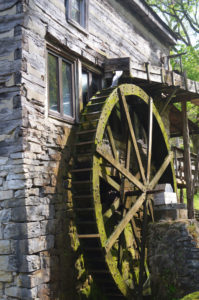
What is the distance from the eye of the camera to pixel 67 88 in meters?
6.43

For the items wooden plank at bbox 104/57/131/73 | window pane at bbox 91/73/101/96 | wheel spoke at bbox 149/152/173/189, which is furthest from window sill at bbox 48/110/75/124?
wheel spoke at bbox 149/152/173/189

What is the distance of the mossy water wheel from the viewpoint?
554cm

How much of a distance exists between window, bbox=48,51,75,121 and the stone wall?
2551 millimetres

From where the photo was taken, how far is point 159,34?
1052cm

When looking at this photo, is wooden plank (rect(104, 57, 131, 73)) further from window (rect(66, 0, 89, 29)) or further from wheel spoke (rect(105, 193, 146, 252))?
wheel spoke (rect(105, 193, 146, 252))

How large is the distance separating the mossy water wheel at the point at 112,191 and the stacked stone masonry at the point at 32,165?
12.5 inches

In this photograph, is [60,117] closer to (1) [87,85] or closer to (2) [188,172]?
(1) [87,85]

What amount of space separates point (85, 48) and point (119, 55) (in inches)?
65.4

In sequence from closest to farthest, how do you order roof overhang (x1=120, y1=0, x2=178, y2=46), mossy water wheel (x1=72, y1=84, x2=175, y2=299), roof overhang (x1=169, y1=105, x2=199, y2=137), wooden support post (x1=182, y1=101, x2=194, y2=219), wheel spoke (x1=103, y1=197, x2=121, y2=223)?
mossy water wheel (x1=72, y1=84, x2=175, y2=299) < wheel spoke (x1=103, y1=197, x2=121, y2=223) < wooden support post (x1=182, y1=101, x2=194, y2=219) < roof overhang (x1=120, y1=0, x2=178, y2=46) < roof overhang (x1=169, y1=105, x2=199, y2=137)

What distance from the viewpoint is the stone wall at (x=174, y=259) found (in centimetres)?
539

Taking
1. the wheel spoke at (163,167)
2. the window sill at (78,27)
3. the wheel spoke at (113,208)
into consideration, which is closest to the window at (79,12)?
the window sill at (78,27)

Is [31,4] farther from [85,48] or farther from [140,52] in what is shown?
[140,52]

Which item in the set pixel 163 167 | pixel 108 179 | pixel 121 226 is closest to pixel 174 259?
pixel 121 226

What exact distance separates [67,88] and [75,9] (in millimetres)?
1693
